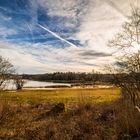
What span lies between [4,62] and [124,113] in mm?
28632

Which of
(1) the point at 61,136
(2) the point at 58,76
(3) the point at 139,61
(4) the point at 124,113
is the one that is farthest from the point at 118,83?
(2) the point at 58,76

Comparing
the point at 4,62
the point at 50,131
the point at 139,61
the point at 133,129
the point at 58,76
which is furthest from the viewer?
the point at 58,76

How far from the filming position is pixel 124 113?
A: 9.10 metres

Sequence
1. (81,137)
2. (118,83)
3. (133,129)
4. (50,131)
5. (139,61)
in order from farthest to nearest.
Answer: (118,83) < (139,61) < (50,131) < (81,137) < (133,129)

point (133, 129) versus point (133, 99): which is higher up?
point (133, 99)

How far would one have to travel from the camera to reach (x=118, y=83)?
11555 millimetres

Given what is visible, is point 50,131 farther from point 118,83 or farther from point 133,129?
point 118,83

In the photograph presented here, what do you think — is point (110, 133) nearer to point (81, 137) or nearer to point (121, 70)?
point (81, 137)

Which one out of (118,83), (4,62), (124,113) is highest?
(4,62)

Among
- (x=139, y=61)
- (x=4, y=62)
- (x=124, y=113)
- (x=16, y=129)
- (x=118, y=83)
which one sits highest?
(x=4, y=62)

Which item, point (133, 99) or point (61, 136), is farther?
point (133, 99)

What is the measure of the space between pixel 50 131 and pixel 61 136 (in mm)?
1141

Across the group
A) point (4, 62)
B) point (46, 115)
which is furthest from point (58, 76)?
point (46, 115)

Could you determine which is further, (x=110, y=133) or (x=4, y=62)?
(x=4, y=62)
